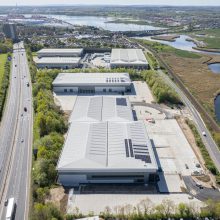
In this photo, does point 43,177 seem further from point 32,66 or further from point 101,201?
point 32,66

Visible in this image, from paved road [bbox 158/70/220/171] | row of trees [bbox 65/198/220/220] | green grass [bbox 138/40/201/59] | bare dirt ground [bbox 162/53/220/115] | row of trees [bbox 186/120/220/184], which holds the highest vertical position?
row of trees [bbox 65/198/220/220]

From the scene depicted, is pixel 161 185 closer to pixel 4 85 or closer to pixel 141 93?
pixel 141 93

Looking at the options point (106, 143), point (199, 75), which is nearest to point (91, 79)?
point (106, 143)

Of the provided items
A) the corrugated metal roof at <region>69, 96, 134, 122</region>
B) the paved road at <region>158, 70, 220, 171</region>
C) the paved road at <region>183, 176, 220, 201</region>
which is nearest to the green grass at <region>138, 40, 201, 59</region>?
the paved road at <region>158, 70, 220, 171</region>

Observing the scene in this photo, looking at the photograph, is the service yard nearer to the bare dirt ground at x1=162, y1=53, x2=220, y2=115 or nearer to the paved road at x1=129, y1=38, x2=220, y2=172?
the paved road at x1=129, y1=38, x2=220, y2=172

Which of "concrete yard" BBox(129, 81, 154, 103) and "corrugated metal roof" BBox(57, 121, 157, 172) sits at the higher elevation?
"corrugated metal roof" BBox(57, 121, 157, 172)

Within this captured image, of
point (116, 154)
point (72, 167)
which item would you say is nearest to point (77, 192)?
point (72, 167)
